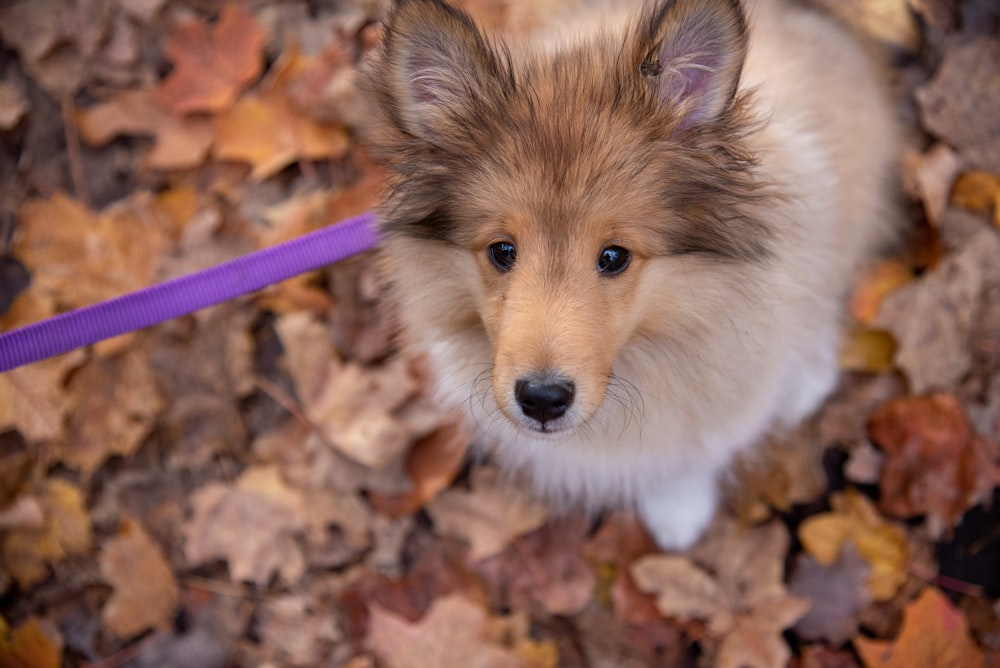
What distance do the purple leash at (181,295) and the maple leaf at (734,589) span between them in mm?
1620

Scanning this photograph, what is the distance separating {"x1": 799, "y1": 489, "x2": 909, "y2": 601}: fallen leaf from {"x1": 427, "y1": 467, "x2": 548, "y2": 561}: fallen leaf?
1021 mm

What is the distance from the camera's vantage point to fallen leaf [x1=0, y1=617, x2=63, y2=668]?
3047 millimetres

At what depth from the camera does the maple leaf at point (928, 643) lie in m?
2.55

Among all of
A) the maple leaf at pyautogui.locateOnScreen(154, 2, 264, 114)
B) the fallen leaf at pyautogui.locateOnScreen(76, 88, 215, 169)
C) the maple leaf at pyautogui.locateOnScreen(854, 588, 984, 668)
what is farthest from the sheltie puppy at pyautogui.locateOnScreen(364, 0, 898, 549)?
the fallen leaf at pyautogui.locateOnScreen(76, 88, 215, 169)

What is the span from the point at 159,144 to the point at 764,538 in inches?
125

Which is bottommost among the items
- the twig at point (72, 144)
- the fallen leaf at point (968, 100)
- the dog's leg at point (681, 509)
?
the dog's leg at point (681, 509)

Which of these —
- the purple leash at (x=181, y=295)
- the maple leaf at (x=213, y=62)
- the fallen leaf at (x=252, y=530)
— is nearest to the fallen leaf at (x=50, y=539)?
the fallen leaf at (x=252, y=530)

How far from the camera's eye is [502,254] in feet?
6.55

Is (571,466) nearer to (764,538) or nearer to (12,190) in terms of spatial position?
(764,538)

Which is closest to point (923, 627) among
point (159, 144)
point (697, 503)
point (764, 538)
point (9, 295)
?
point (764, 538)

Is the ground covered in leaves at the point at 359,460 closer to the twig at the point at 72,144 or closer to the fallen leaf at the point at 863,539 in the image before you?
the fallen leaf at the point at 863,539

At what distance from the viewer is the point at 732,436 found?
258cm

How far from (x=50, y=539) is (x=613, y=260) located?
2690mm

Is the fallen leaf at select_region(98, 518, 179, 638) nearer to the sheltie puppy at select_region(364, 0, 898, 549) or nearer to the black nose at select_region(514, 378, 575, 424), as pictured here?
the sheltie puppy at select_region(364, 0, 898, 549)
